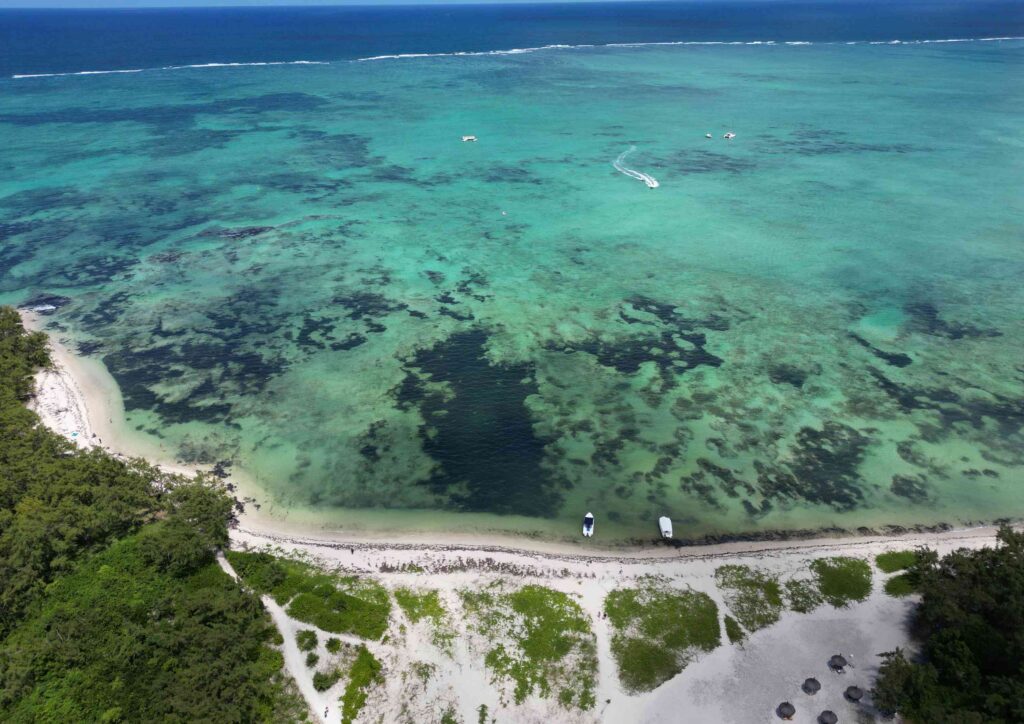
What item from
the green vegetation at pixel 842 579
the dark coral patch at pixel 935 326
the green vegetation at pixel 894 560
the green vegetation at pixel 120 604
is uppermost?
the dark coral patch at pixel 935 326

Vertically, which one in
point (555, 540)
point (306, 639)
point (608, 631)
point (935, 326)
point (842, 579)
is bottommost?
point (555, 540)

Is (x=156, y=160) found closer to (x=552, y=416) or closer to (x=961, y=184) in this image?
(x=552, y=416)

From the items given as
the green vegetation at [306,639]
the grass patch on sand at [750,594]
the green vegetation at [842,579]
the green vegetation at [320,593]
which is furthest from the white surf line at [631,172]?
the green vegetation at [306,639]

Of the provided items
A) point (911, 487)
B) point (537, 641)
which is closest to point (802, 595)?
point (911, 487)

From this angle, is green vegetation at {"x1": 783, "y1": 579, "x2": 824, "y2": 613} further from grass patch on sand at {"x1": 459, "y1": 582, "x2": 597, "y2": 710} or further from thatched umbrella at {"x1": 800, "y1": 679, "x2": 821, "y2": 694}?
grass patch on sand at {"x1": 459, "y1": 582, "x2": 597, "y2": 710}

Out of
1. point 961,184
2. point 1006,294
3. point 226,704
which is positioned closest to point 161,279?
point 226,704

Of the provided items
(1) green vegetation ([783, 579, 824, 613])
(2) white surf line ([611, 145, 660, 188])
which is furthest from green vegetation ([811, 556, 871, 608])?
(2) white surf line ([611, 145, 660, 188])

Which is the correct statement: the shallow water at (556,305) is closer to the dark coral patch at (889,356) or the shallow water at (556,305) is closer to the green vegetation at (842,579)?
the dark coral patch at (889,356)

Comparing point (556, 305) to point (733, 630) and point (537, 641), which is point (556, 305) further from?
point (537, 641)
